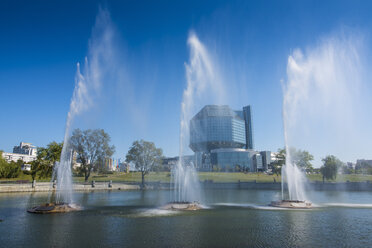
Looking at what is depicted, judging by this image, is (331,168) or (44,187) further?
(331,168)

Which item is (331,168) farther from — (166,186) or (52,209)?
(52,209)

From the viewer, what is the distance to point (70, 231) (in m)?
16.2

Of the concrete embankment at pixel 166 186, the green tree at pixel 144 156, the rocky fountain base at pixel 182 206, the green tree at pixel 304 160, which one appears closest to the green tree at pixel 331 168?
the green tree at pixel 304 160

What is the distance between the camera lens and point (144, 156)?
85.6 m

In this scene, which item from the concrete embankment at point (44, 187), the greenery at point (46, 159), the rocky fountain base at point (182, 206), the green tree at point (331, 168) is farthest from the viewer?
the green tree at point (331, 168)

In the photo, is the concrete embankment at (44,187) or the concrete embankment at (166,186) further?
the concrete embankment at (166,186)

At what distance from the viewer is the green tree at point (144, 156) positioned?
84.7 m

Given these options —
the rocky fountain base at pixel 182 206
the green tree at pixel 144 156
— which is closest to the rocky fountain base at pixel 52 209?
the rocky fountain base at pixel 182 206

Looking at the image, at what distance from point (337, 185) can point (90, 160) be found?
7318cm

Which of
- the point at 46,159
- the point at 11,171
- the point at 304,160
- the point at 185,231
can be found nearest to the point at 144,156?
the point at 46,159

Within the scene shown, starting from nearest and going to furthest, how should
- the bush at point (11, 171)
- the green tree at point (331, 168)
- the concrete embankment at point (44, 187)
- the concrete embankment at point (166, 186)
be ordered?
the concrete embankment at point (44, 187) → the concrete embankment at point (166, 186) → the bush at point (11, 171) → the green tree at point (331, 168)

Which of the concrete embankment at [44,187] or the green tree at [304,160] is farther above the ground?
the green tree at [304,160]

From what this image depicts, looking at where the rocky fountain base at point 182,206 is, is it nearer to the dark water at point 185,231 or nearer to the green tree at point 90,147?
the dark water at point 185,231

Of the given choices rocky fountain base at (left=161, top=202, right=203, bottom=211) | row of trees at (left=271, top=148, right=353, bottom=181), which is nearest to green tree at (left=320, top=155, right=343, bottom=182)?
row of trees at (left=271, top=148, right=353, bottom=181)
